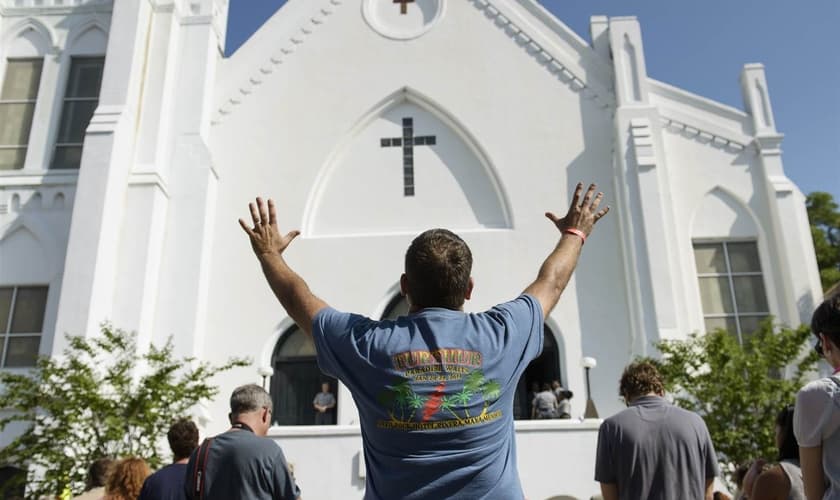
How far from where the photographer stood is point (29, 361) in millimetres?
14430

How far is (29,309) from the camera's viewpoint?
14.8 meters

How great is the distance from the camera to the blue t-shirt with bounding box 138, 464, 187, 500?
13.1 feet

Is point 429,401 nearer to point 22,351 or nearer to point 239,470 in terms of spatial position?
point 239,470

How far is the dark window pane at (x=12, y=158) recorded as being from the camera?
15836mm

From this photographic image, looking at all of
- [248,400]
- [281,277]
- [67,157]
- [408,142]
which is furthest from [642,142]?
[281,277]

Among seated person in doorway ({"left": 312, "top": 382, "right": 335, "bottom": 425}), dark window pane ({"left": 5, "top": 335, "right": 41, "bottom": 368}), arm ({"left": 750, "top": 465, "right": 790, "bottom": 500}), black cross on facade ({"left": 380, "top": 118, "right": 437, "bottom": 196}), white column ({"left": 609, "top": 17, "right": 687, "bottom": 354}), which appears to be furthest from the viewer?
black cross on facade ({"left": 380, "top": 118, "right": 437, "bottom": 196})

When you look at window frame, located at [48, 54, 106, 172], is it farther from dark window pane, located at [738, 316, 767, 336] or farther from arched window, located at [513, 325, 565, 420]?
dark window pane, located at [738, 316, 767, 336]

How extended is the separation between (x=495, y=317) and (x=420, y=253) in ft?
0.94

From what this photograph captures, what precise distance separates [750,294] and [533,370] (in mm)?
4346

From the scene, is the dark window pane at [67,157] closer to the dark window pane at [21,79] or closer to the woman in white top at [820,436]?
the dark window pane at [21,79]

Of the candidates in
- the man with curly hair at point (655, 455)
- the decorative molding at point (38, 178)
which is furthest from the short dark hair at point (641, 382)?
the decorative molding at point (38, 178)

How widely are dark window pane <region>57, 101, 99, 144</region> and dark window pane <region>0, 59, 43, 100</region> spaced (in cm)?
85

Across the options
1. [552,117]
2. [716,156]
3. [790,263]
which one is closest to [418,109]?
[552,117]

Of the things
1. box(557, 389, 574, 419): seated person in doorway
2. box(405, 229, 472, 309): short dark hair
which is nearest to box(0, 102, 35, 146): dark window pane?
box(557, 389, 574, 419): seated person in doorway
